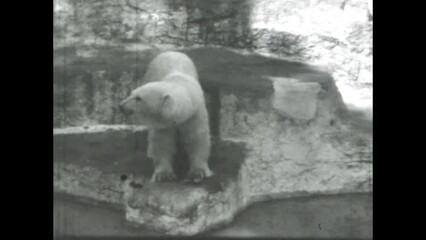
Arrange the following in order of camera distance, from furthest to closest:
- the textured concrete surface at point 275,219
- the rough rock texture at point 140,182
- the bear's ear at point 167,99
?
the textured concrete surface at point 275,219 < the rough rock texture at point 140,182 < the bear's ear at point 167,99

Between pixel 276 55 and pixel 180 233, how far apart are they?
146 cm

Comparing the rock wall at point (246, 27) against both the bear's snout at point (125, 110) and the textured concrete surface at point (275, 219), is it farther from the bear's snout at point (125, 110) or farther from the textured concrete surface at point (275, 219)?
the textured concrete surface at point (275, 219)

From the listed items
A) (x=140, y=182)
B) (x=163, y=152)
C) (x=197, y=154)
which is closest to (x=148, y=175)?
(x=140, y=182)

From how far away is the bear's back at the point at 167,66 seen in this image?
407cm

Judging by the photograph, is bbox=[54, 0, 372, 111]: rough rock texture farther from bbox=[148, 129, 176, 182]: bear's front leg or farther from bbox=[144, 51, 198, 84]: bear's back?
bbox=[148, 129, 176, 182]: bear's front leg

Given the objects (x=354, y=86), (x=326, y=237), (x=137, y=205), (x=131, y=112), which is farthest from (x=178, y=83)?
(x=326, y=237)

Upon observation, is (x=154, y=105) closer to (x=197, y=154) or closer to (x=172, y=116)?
(x=172, y=116)

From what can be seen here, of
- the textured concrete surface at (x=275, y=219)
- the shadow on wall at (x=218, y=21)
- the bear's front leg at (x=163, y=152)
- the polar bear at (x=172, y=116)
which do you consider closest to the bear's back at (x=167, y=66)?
the polar bear at (x=172, y=116)

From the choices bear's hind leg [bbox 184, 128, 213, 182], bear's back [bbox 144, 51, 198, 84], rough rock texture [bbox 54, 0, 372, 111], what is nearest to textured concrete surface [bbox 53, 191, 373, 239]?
bear's hind leg [bbox 184, 128, 213, 182]

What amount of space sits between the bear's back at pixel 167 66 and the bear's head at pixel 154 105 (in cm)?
15

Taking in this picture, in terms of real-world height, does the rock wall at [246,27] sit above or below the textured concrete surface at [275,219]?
above

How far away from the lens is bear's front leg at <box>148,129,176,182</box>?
4008 millimetres

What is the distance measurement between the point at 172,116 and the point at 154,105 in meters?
0.15

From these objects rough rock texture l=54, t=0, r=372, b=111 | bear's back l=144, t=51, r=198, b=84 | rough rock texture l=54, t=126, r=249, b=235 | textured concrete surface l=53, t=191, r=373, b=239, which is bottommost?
textured concrete surface l=53, t=191, r=373, b=239
